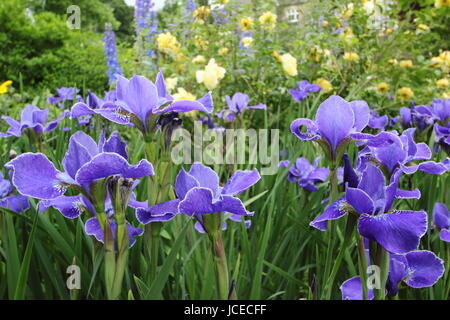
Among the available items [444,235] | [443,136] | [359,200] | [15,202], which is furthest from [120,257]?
[443,136]

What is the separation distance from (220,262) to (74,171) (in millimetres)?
286

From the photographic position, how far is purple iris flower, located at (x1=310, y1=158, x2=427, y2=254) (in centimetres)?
64

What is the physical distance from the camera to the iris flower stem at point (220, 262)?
72 centimetres

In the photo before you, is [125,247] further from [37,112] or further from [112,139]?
[37,112]

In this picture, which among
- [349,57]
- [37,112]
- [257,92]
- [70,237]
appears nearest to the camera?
[70,237]

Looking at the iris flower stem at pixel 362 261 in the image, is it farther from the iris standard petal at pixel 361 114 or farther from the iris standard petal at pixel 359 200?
the iris standard petal at pixel 361 114

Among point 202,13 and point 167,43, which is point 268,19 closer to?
point 202,13

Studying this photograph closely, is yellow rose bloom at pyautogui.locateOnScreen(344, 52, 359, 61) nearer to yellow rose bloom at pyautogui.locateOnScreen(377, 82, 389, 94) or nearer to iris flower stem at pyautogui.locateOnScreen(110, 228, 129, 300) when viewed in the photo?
yellow rose bloom at pyautogui.locateOnScreen(377, 82, 389, 94)

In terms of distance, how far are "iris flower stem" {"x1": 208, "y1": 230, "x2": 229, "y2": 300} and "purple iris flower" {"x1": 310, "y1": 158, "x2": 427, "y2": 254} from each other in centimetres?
18

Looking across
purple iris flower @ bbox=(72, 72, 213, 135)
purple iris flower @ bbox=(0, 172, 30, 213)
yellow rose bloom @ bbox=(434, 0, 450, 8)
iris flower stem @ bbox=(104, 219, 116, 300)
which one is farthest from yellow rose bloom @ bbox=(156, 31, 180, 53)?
iris flower stem @ bbox=(104, 219, 116, 300)

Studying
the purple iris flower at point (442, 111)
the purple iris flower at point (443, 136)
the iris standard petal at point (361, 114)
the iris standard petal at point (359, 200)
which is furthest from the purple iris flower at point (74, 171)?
the purple iris flower at point (442, 111)

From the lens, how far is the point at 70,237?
3.30 feet
